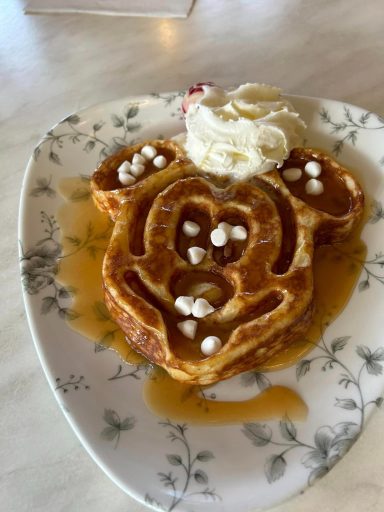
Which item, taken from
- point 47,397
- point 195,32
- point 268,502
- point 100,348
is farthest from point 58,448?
point 195,32

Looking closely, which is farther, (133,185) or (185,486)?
(133,185)

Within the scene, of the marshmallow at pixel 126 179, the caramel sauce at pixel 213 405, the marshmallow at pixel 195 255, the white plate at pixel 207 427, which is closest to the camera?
the white plate at pixel 207 427

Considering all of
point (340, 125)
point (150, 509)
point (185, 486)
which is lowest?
point (150, 509)

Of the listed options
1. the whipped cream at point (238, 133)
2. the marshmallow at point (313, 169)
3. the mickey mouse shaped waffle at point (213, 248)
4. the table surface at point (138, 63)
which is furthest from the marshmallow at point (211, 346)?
the marshmallow at point (313, 169)

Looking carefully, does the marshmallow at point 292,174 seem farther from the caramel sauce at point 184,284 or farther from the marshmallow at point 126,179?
the marshmallow at point 126,179

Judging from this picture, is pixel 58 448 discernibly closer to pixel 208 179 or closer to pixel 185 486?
pixel 185 486

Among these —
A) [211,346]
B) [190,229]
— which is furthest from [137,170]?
[211,346]
